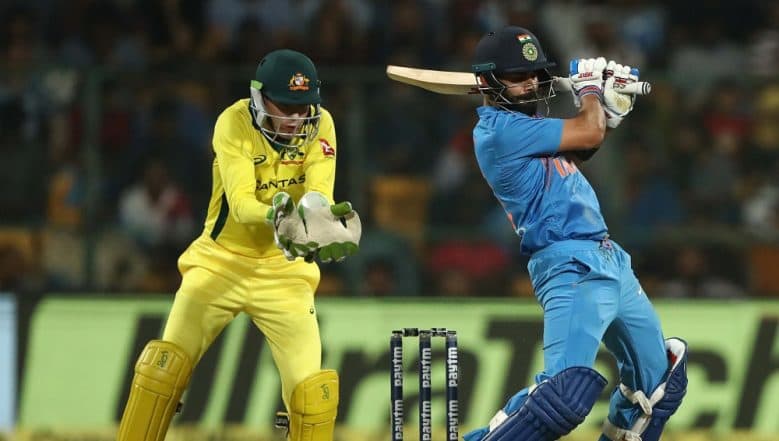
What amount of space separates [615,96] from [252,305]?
167cm

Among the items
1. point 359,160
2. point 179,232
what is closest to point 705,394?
point 359,160

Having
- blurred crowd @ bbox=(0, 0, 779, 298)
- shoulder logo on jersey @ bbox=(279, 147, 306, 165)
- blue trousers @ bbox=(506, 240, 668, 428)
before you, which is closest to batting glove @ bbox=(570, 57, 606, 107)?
blue trousers @ bbox=(506, 240, 668, 428)

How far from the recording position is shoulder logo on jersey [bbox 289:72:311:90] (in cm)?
571

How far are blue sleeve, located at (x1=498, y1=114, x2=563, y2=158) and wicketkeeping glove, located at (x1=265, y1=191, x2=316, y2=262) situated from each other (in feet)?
2.63

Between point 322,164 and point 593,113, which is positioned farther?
point 322,164

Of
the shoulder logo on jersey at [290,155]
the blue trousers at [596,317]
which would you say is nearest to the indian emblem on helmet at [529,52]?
the blue trousers at [596,317]

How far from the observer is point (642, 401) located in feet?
18.4

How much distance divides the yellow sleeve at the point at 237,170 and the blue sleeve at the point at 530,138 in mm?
929

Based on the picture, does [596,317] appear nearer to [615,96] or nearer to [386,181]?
[615,96]

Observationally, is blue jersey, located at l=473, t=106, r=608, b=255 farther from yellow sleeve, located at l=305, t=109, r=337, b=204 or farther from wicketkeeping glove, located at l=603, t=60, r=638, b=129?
yellow sleeve, located at l=305, t=109, r=337, b=204

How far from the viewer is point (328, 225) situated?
5.36m

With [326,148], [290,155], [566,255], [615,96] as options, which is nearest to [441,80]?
[326,148]

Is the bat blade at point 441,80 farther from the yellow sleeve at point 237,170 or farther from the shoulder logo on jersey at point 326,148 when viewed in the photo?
the yellow sleeve at point 237,170

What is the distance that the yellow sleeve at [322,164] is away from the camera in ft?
18.9
